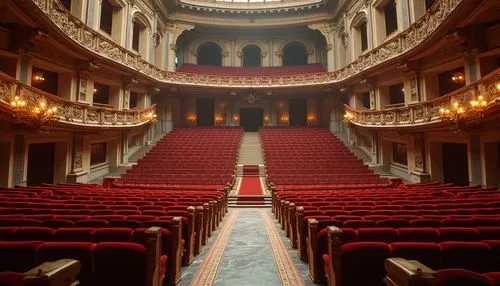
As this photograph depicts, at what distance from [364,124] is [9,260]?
15.0 m

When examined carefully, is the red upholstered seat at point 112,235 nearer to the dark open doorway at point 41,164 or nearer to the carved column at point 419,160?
the dark open doorway at point 41,164

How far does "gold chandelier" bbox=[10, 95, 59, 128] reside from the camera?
7.77 meters

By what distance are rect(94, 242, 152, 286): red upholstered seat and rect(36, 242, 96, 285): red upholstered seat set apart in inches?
2.2

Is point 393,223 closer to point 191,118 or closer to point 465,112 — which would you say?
point 465,112

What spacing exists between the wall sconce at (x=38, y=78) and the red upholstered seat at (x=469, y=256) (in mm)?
13687

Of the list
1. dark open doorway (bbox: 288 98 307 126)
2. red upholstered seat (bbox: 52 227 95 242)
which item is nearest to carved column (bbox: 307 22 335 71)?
dark open doorway (bbox: 288 98 307 126)

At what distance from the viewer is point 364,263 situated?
291cm

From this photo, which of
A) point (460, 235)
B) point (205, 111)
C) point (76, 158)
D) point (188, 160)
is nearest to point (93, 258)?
point (460, 235)

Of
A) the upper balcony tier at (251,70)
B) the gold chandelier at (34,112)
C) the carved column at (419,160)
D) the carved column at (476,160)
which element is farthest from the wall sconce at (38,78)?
the carved column at (476,160)

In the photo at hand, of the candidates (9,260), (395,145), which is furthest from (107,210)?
(395,145)

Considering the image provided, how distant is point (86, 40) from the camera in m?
11.9

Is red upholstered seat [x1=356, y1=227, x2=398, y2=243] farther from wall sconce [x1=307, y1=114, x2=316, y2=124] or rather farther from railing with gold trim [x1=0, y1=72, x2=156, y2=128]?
wall sconce [x1=307, y1=114, x2=316, y2=124]

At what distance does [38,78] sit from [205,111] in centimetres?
1407

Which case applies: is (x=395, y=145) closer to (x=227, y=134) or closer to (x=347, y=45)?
(x=347, y=45)
